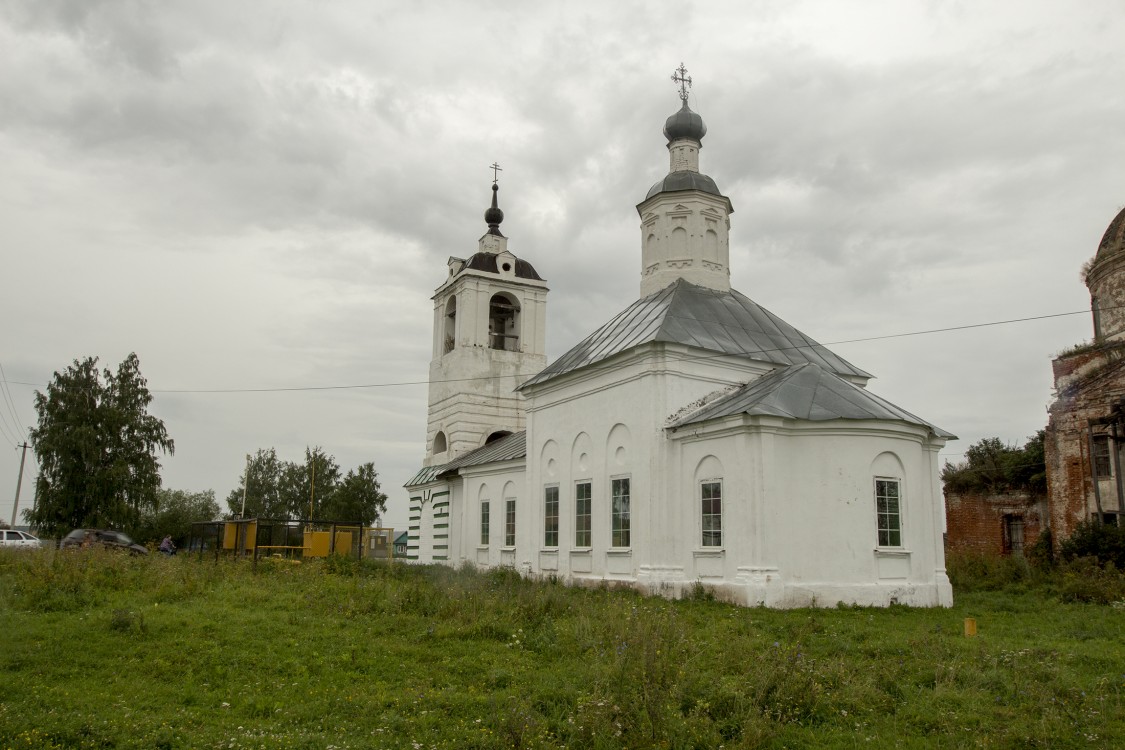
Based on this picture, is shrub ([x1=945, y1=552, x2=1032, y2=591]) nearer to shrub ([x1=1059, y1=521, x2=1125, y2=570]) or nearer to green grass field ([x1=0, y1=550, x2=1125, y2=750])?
shrub ([x1=1059, y1=521, x2=1125, y2=570])

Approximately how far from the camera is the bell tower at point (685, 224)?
22625mm

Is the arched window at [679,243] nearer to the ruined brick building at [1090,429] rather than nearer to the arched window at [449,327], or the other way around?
the ruined brick building at [1090,429]

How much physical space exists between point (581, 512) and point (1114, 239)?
15.9 metres

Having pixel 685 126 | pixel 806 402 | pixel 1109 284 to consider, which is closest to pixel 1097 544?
pixel 806 402

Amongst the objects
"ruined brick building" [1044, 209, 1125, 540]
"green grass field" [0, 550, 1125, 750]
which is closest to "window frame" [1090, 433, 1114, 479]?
"ruined brick building" [1044, 209, 1125, 540]

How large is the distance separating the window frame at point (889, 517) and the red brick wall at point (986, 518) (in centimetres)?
929

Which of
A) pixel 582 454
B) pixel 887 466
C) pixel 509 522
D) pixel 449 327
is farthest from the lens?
pixel 449 327

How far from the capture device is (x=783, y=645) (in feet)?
33.6

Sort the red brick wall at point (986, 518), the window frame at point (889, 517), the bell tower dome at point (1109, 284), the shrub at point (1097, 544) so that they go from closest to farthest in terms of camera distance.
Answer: the window frame at point (889, 517), the shrub at point (1097, 544), the bell tower dome at point (1109, 284), the red brick wall at point (986, 518)

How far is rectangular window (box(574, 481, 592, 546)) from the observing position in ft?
65.2

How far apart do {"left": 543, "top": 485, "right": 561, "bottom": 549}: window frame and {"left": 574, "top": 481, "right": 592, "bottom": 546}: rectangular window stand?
84 cm

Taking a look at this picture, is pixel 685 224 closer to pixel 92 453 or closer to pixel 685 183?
pixel 685 183

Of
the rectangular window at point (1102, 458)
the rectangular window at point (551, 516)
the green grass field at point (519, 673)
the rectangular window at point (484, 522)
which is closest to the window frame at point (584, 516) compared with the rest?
the rectangular window at point (551, 516)

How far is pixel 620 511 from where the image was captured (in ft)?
61.1
